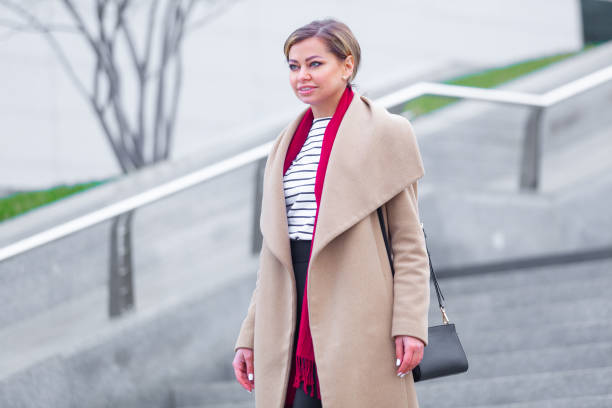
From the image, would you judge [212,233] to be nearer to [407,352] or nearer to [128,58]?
[407,352]

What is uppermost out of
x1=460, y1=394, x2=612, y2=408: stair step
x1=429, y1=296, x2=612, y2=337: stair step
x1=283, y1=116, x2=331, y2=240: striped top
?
x1=283, y1=116, x2=331, y2=240: striped top

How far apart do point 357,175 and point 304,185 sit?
184mm

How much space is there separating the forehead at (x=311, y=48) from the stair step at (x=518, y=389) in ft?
6.64

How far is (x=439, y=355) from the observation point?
195 cm

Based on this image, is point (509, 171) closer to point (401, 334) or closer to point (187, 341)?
point (187, 341)

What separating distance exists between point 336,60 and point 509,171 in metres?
4.70

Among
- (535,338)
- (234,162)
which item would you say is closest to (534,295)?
(535,338)

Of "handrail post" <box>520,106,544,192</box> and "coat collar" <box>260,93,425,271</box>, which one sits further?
"handrail post" <box>520,106,544,192</box>

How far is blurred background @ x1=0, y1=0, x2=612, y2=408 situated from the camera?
3.56 metres

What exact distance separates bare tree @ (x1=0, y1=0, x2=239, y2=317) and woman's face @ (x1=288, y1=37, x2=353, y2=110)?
8262mm

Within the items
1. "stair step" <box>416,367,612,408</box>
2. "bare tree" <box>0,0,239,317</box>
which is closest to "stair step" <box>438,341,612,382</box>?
"stair step" <box>416,367,612,408</box>

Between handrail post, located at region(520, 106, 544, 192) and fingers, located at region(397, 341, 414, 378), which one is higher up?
fingers, located at region(397, 341, 414, 378)

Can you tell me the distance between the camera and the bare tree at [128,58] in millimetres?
10062

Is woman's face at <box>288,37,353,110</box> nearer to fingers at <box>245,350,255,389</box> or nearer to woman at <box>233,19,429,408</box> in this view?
Answer: woman at <box>233,19,429,408</box>
